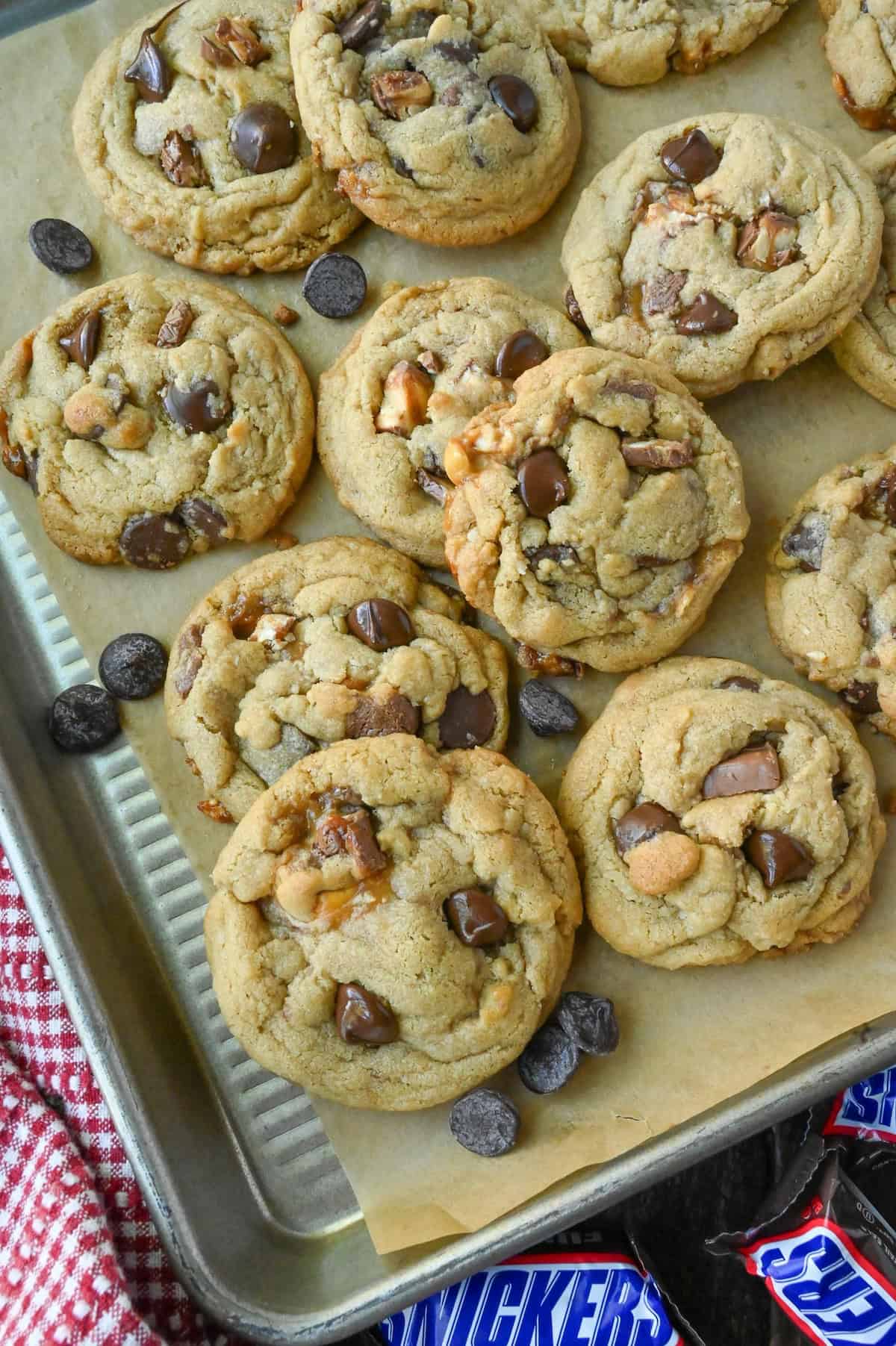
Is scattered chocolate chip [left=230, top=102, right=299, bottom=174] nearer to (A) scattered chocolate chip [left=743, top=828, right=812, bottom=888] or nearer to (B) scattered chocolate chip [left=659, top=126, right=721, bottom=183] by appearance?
(B) scattered chocolate chip [left=659, top=126, right=721, bottom=183]

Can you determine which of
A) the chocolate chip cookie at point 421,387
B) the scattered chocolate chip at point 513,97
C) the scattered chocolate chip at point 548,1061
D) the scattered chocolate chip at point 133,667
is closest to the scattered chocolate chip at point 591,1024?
the scattered chocolate chip at point 548,1061

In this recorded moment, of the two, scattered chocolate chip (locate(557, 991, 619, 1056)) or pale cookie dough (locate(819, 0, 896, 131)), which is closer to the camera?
scattered chocolate chip (locate(557, 991, 619, 1056))

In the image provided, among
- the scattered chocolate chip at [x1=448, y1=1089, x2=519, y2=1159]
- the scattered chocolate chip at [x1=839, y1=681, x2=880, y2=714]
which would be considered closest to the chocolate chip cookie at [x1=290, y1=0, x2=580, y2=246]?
the scattered chocolate chip at [x1=839, y1=681, x2=880, y2=714]

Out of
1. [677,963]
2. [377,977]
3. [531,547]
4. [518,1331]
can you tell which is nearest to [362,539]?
[531,547]

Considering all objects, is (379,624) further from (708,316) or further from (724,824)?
(708,316)

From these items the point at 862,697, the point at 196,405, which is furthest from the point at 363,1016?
the point at 196,405
